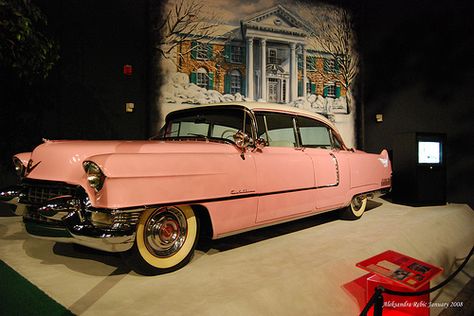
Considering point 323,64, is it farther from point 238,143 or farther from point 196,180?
point 196,180

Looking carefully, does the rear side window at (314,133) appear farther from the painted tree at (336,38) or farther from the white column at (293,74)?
the painted tree at (336,38)

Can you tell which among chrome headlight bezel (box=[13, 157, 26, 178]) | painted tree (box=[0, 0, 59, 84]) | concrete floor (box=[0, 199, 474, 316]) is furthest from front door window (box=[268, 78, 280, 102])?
chrome headlight bezel (box=[13, 157, 26, 178])

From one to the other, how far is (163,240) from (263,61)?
15.0ft

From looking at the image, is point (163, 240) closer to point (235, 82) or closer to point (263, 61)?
point (235, 82)

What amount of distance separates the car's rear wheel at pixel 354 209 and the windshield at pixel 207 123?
2.15 m

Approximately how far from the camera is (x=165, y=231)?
85.1 inches

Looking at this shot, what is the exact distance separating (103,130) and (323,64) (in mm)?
4726

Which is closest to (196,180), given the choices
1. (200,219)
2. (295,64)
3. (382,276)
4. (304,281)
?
(200,219)

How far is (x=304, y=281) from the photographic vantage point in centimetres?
208

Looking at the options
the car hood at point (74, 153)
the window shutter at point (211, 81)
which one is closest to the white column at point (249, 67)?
the window shutter at point (211, 81)

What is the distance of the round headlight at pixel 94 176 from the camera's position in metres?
1.83

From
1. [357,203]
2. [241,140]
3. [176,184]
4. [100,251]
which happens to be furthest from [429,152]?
[100,251]

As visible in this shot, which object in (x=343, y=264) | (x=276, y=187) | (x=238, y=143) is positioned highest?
(x=238, y=143)

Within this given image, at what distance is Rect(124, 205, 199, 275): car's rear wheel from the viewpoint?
2.05 metres
